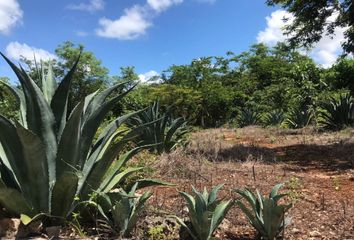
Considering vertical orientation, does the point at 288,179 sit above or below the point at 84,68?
below

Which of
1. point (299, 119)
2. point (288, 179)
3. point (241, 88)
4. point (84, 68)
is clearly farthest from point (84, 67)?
point (288, 179)

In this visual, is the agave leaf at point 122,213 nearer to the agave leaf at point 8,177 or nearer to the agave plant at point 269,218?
the agave leaf at point 8,177

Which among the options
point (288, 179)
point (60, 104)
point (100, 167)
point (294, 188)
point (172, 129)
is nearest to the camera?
point (60, 104)

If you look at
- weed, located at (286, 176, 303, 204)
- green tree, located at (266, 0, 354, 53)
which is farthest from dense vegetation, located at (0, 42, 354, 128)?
weed, located at (286, 176, 303, 204)

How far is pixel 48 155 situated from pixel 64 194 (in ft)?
1.15

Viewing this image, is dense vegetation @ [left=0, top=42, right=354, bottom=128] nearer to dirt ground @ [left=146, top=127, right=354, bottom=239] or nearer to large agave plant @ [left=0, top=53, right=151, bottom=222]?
dirt ground @ [left=146, top=127, right=354, bottom=239]

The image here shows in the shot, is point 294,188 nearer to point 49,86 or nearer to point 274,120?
point 49,86

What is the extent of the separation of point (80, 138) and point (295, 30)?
10050 mm

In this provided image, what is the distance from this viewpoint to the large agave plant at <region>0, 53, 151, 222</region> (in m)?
3.43

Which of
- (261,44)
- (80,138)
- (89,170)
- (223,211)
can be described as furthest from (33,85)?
(261,44)

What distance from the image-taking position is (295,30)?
12.7m

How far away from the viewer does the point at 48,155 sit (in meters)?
3.65

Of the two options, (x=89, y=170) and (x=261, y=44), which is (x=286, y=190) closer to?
(x=89, y=170)

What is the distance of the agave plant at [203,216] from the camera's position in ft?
11.1
